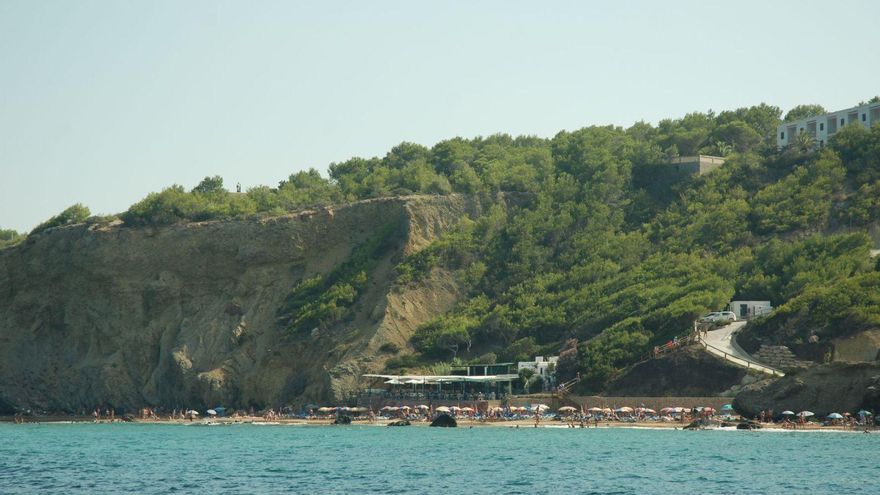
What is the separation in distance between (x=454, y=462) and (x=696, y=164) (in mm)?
55476

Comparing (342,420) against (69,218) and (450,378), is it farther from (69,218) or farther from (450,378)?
(69,218)

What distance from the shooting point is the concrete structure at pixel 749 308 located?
73812mm

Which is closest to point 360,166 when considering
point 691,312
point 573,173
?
point 573,173

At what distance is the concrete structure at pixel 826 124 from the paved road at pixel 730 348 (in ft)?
94.7

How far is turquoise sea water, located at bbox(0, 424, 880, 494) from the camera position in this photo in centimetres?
3941

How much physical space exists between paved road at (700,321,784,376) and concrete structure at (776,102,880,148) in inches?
1136

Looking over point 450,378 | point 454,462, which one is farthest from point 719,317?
point 454,462

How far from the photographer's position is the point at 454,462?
4756cm

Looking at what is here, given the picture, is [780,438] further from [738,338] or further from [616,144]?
[616,144]

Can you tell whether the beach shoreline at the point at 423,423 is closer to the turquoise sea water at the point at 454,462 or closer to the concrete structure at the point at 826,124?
the turquoise sea water at the point at 454,462

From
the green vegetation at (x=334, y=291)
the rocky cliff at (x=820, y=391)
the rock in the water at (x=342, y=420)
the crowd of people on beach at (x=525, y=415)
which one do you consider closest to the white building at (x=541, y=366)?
the crowd of people on beach at (x=525, y=415)

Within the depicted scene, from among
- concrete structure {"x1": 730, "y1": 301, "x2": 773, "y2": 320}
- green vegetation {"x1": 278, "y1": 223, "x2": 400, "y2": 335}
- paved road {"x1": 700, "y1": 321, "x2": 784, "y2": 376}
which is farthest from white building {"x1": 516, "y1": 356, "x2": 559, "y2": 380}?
green vegetation {"x1": 278, "y1": 223, "x2": 400, "y2": 335}

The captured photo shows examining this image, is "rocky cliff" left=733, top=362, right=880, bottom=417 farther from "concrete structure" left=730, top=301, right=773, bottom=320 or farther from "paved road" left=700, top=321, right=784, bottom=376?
"concrete structure" left=730, top=301, right=773, bottom=320

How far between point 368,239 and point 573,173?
18456mm
